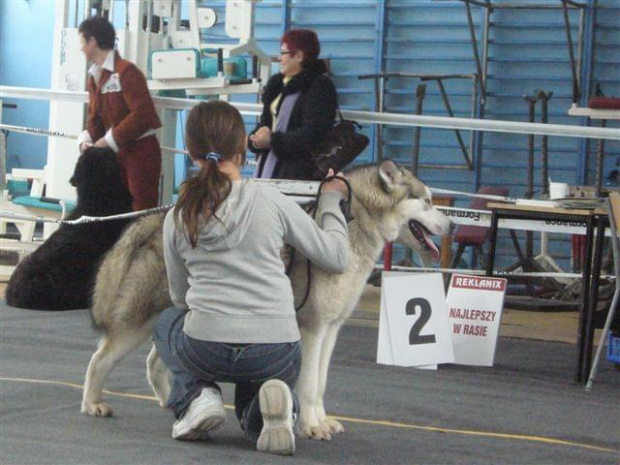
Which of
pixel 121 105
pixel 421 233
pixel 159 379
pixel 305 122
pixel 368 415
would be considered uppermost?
pixel 121 105

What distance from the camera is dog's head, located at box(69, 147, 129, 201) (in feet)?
20.8

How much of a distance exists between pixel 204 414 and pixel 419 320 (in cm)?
224

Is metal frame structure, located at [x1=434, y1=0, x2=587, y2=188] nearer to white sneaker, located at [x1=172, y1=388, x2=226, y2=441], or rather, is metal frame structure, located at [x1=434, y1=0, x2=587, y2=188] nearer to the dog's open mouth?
the dog's open mouth

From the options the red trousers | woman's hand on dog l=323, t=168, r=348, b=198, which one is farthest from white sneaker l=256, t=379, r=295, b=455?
the red trousers

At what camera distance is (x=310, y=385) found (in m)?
3.62

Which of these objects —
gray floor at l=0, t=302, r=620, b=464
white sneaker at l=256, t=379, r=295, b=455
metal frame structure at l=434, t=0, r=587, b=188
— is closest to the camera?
white sneaker at l=256, t=379, r=295, b=455

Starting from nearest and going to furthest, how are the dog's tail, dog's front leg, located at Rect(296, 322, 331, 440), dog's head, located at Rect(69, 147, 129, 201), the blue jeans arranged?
the blue jeans, dog's front leg, located at Rect(296, 322, 331, 440), the dog's tail, dog's head, located at Rect(69, 147, 129, 201)

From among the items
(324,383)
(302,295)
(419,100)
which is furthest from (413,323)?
(419,100)

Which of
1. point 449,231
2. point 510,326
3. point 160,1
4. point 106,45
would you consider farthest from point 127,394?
point 160,1

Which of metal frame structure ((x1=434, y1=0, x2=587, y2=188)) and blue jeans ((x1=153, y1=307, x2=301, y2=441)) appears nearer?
blue jeans ((x1=153, y1=307, x2=301, y2=441))

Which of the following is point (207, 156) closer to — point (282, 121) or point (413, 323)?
point (282, 121)

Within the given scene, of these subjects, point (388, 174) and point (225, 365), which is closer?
point (225, 365)

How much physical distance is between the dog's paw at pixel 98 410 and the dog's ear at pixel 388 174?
1.31 metres

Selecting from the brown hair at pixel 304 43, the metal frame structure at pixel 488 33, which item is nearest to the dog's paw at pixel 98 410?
the brown hair at pixel 304 43
